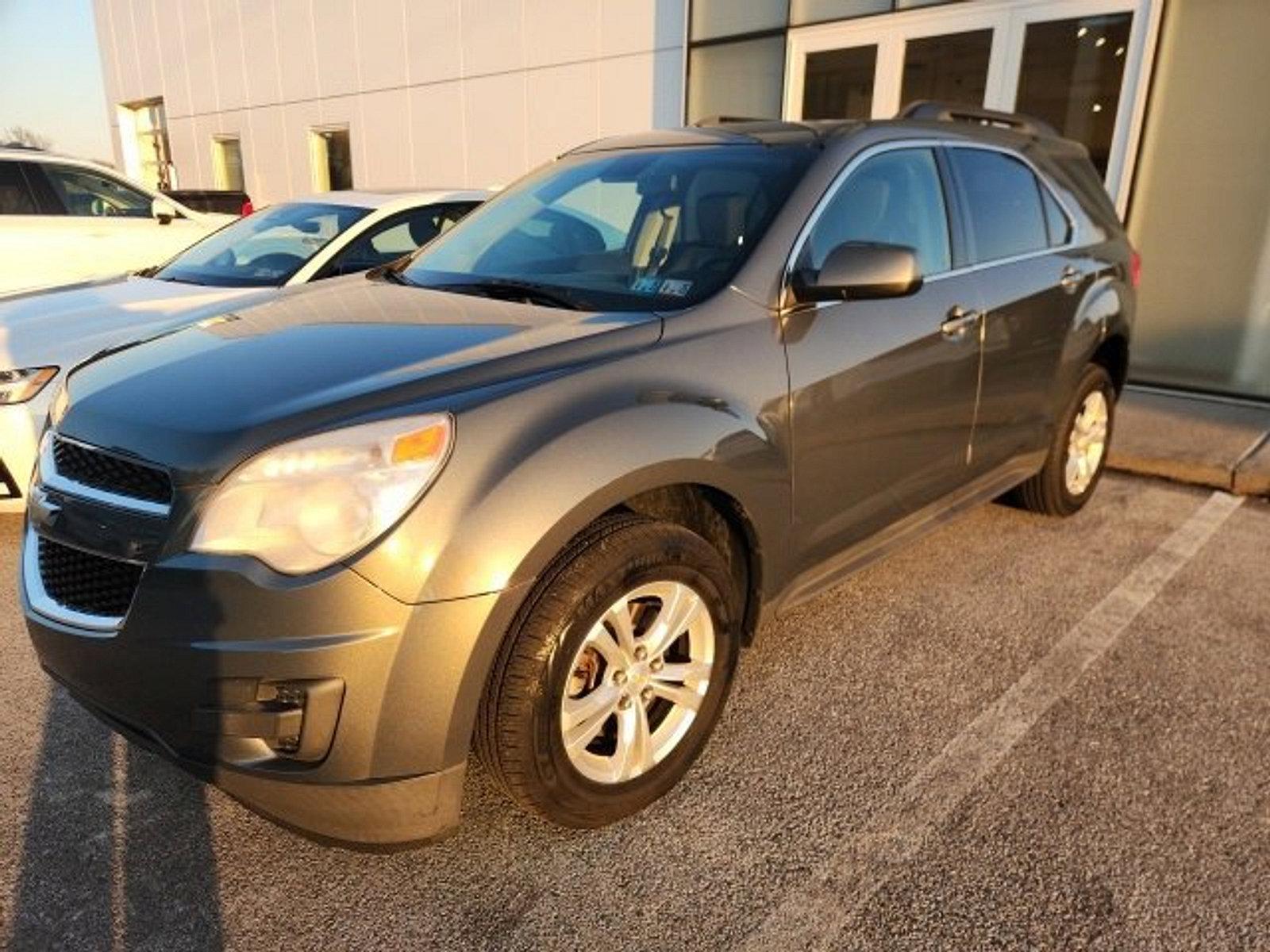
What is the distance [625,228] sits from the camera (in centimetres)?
305

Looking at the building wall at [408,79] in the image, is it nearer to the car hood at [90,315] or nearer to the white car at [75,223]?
the white car at [75,223]

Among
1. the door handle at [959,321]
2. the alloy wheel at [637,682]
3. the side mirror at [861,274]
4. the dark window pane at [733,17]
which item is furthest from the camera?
the dark window pane at [733,17]

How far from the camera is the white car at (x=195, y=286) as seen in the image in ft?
12.1

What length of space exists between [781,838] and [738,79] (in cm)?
850

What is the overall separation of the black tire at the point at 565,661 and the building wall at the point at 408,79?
8397mm

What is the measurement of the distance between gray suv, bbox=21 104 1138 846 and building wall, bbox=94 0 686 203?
23.8 ft

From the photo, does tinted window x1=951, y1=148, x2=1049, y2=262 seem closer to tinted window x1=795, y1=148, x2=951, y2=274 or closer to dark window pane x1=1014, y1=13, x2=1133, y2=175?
tinted window x1=795, y1=148, x2=951, y2=274

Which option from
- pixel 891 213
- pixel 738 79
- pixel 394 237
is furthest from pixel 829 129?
pixel 738 79

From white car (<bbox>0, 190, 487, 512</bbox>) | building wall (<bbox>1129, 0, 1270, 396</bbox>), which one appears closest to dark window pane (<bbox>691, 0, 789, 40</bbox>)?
building wall (<bbox>1129, 0, 1270, 396</bbox>)

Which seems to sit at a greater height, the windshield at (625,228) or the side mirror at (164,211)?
the windshield at (625,228)

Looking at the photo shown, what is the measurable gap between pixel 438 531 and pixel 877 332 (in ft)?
5.17

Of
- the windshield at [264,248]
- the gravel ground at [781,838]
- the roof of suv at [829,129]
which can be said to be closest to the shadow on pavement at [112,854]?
the gravel ground at [781,838]

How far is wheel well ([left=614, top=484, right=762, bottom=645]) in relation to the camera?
231 centimetres

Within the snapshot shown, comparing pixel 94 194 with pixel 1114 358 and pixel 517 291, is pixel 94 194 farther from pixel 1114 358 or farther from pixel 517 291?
pixel 1114 358
